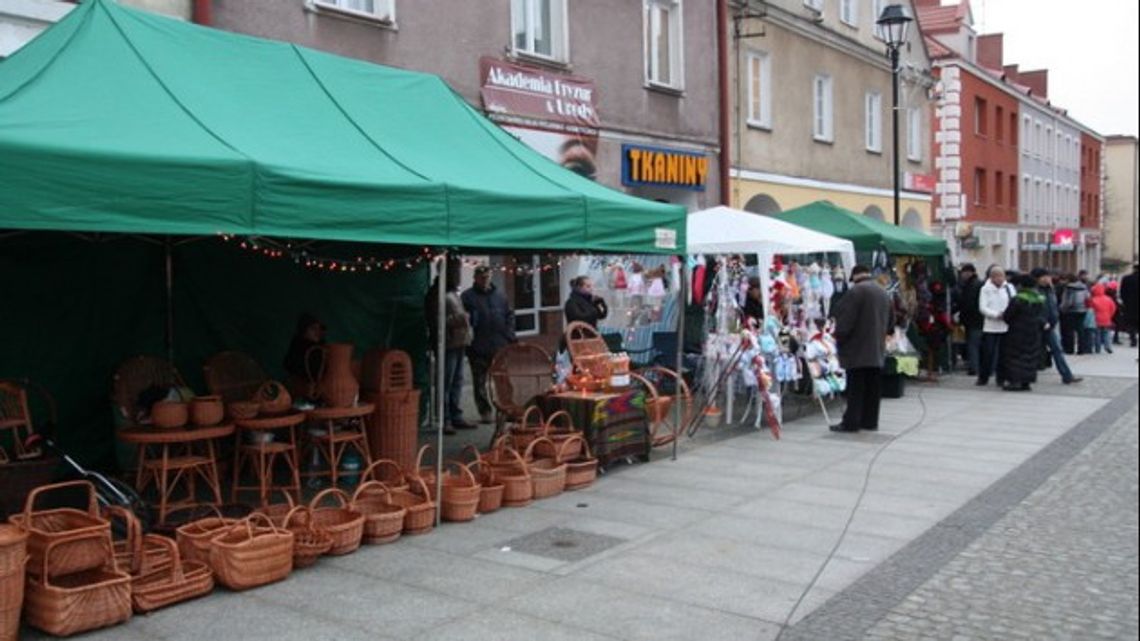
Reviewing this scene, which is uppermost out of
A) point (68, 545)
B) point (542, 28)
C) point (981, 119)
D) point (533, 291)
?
point (981, 119)

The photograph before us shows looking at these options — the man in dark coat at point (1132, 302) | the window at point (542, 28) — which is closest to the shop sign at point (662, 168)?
the window at point (542, 28)

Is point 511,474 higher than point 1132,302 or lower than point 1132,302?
A: lower

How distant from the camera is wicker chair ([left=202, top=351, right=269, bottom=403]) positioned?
7.89 m

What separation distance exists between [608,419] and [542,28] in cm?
696

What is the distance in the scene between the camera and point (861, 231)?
47.6 ft

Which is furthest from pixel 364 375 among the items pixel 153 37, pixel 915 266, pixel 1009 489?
pixel 915 266

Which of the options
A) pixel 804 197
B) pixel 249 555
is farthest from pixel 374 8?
pixel 804 197

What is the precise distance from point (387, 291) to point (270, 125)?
4.13 m

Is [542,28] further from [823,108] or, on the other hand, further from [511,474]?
[823,108]

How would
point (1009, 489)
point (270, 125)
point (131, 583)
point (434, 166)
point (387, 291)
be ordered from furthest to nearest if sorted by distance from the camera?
1. point (387, 291)
2. point (1009, 489)
3. point (434, 166)
4. point (270, 125)
5. point (131, 583)

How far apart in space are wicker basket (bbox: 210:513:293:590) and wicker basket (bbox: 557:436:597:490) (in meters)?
2.75

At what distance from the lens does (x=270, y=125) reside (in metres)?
6.45

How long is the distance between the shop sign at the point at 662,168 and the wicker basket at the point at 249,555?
9.91 metres

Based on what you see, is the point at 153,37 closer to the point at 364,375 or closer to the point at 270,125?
the point at 270,125
